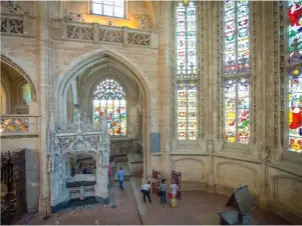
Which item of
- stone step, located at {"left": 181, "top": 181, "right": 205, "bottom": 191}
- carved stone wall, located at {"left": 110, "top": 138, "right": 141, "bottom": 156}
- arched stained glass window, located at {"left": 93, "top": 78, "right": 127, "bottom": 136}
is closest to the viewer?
stone step, located at {"left": 181, "top": 181, "right": 205, "bottom": 191}

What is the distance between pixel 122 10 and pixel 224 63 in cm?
658

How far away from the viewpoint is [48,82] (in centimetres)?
832

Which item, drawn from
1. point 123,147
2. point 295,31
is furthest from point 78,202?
point 295,31

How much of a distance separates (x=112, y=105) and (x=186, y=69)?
8015 millimetres

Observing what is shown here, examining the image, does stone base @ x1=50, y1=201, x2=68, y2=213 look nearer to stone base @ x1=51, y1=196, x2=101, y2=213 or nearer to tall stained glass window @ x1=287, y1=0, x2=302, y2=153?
stone base @ x1=51, y1=196, x2=101, y2=213

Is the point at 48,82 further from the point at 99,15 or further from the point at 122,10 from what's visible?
the point at 122,10

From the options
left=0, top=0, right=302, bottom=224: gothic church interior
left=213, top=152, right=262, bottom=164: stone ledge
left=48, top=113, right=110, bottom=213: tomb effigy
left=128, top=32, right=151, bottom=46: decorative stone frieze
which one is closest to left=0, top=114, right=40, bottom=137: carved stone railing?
left=0, top=0, right=302, bottom=224: gothic church interior

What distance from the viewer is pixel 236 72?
363 inches

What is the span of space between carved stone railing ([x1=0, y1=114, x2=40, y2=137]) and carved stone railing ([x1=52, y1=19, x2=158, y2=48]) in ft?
11.6

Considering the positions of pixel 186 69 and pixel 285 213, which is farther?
pixel 186 69

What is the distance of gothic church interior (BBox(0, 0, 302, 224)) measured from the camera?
299 inches

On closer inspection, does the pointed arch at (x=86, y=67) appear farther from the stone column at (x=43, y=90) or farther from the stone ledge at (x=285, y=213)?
the stone ledge at (x=285, y=213)

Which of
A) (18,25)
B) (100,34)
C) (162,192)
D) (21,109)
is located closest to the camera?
(18,25)

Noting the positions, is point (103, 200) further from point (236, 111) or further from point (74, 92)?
point (74, 92)
